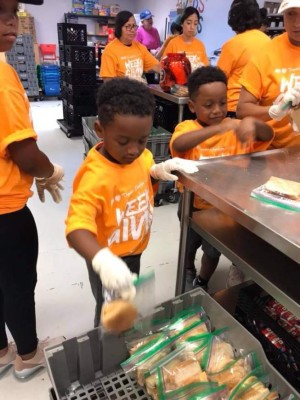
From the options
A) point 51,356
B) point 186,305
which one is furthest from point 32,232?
point 186,305

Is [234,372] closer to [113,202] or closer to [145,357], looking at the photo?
[145,357]

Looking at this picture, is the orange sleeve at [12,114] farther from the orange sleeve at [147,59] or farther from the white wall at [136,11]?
the white wall at [136,11]

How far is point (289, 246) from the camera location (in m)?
0.72

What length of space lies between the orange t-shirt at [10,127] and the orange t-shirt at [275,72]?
947 mm

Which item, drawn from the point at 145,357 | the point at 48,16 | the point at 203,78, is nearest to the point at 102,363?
the point at 145,357

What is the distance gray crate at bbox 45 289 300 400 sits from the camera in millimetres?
885

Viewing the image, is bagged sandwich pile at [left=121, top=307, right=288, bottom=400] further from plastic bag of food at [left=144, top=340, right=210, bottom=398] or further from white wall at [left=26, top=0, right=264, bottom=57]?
white wall at [left=26, top=0, right=264, bottom=57]

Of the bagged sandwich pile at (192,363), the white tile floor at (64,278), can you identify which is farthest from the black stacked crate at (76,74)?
the bagged sandwich pile at (192,363)

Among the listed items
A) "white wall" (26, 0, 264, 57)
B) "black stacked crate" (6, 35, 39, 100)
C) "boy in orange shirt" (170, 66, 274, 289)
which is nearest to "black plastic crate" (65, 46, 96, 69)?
"white wall" (26, 0, 264, 57)

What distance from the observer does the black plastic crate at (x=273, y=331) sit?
1.04m

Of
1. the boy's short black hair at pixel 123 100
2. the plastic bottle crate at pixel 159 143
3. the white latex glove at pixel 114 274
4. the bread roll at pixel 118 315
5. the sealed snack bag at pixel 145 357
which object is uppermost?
the boy's short black hair at pixel 123 100

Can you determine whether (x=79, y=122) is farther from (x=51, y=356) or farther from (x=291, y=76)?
(x=51, y=356)

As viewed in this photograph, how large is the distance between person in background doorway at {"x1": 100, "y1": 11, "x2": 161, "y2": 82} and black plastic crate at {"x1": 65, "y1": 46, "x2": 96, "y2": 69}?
1.11m

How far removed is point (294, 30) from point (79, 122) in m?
3.46
